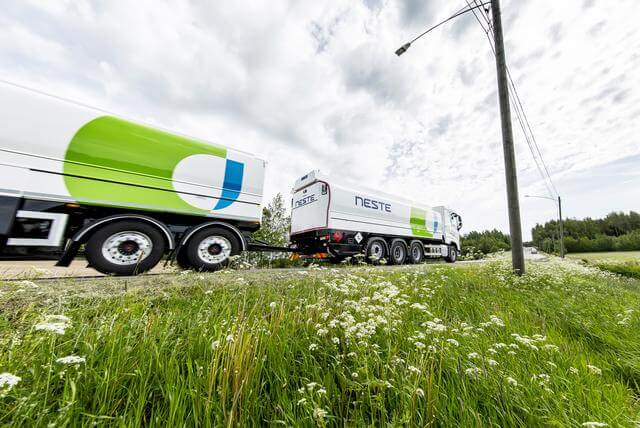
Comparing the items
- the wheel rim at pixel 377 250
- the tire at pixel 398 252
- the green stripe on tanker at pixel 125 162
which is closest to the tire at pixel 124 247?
the green stripe on tanker at pixel 125 162

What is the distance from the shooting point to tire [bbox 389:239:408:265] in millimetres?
10203

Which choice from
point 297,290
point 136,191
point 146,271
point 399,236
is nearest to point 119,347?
point 297,290

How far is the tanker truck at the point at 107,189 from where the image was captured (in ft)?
11.9

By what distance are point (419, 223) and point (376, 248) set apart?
389 cm

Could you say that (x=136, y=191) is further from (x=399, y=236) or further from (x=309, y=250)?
(x=399, y=236)

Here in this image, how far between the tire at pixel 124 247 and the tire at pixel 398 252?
27.3 feet

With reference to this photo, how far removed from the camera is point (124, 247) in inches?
168

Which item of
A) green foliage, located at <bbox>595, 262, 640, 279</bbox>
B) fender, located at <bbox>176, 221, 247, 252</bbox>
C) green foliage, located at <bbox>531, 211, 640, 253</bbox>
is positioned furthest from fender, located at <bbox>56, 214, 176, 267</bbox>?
green foliage, located at <bbox>531, 211, 640, 253</bbox>

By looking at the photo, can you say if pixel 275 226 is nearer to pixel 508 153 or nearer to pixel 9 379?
pixel 508 153

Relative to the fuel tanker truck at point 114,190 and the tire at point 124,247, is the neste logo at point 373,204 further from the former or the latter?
the tire at point 124,247

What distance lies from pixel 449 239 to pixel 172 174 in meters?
15.0

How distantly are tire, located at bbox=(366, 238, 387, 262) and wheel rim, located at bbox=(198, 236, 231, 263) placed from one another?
18.0 feet

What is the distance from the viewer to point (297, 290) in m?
3.32

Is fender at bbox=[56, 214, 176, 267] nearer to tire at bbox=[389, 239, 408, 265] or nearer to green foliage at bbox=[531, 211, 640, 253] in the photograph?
tire at bbox=[389, 239, 408, 265]
